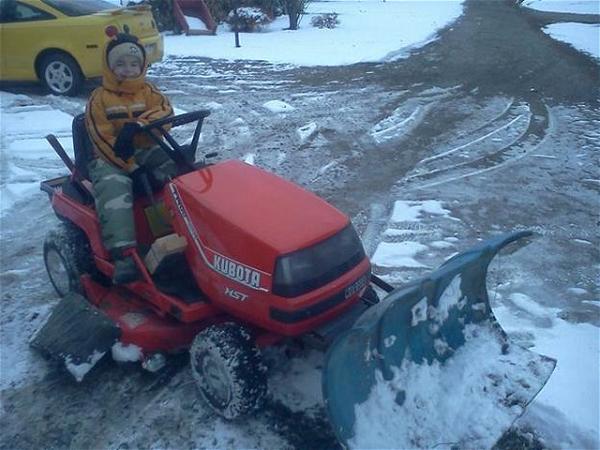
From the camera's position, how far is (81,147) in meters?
4.36

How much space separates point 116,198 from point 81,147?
83 cm

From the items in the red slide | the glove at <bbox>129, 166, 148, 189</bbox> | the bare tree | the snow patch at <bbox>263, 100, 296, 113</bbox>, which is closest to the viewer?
the glove at <bbox>129, 166, 148, 189</bbox>

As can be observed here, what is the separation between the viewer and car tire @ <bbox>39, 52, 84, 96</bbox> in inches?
375

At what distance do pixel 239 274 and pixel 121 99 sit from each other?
5.53 ft

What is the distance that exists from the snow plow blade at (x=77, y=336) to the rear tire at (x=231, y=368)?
0.65 meters

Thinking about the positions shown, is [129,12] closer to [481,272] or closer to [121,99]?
[121,99]

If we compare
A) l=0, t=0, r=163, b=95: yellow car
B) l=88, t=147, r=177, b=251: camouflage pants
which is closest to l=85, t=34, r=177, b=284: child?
l=88, t=147, r=177, b=251: camouflage pants

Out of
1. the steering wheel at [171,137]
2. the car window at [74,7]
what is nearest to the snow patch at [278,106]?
the car window at [74,7]

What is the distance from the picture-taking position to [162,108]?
14.2 feet

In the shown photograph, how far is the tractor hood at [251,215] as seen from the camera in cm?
312

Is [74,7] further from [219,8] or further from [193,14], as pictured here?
[219,8]

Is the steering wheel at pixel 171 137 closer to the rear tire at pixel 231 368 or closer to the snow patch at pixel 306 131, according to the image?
the rear tire at pixel 231 368

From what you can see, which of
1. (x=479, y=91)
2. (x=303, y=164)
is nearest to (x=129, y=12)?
(x=303, y=164)

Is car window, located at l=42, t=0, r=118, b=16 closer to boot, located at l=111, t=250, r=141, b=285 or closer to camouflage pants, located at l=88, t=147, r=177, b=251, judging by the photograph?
camouflage pants, located at l=88, t=147, r=177, b=251
